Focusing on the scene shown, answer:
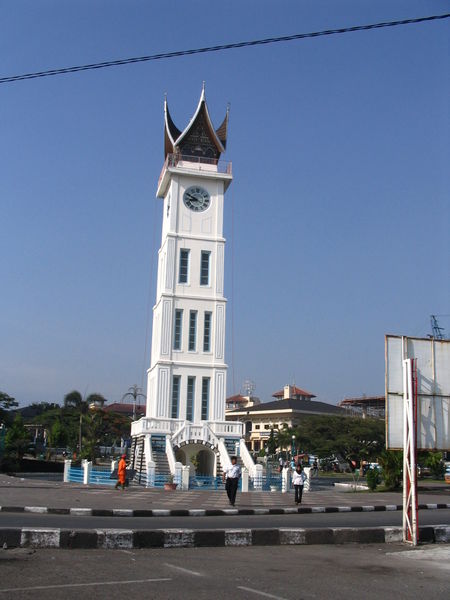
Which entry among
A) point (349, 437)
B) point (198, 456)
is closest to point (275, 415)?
point (349, 437)

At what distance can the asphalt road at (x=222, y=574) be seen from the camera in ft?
20.4

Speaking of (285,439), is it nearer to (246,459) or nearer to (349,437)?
(349,437)

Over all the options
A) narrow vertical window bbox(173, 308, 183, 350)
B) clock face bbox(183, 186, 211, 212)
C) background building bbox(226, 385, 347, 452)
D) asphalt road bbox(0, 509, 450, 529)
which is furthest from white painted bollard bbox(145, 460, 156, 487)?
background building bbox(226, 385, 347, 452)

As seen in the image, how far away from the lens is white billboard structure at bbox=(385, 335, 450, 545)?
1082 cm

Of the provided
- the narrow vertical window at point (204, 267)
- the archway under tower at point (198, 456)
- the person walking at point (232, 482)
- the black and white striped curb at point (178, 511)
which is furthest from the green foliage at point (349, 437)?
the person walking at point (232, 482)

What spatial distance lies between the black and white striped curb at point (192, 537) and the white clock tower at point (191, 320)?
883 inches

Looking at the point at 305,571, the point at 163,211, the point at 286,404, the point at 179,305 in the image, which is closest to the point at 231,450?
the point at 179,305

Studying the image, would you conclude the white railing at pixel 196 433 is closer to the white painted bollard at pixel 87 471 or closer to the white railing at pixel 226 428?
the white railing at pixel 226 428

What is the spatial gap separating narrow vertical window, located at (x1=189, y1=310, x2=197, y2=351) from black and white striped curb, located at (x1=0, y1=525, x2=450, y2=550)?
86.0ft

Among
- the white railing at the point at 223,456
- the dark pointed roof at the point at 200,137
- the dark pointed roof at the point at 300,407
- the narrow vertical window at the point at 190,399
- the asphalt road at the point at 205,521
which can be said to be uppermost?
the dark pointed roof at the point at 200,137

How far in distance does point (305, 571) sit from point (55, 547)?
337 cm

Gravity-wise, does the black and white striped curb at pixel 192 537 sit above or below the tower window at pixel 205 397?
below

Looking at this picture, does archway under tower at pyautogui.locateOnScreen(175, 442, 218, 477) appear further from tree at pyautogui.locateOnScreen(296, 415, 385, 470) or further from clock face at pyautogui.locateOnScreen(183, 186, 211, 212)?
tree at pyautogui.locateOnScreen(296, 415, 385, 470)

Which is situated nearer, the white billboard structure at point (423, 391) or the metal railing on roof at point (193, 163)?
the white billboard structure at point (423, 391)
